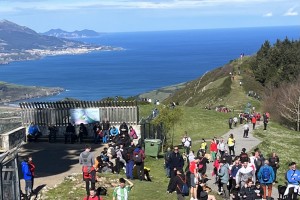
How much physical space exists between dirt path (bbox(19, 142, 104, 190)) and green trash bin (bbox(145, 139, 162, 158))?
2.44 m

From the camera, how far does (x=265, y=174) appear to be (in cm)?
1800

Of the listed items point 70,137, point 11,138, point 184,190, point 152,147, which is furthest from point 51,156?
point 184,190

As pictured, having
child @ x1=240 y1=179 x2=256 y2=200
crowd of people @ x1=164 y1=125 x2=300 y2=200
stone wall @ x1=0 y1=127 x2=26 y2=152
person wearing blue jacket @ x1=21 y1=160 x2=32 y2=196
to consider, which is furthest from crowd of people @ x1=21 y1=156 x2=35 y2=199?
child @ x1=240 y1=179 x2=256 y2=200

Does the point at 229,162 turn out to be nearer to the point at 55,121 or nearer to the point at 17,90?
the point at 55,121

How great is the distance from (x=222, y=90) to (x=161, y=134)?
47482mm

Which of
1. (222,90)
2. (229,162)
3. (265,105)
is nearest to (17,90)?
(222,90)

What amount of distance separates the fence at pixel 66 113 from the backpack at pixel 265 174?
484 inches

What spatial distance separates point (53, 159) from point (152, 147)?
5.07 meters

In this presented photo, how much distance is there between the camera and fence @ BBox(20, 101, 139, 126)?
29.3 m

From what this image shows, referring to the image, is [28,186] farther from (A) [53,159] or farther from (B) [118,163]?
(A) [53,159]

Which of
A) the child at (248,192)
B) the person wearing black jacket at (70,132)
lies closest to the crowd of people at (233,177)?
the child at (248,192)

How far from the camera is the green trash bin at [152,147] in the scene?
2584 cm

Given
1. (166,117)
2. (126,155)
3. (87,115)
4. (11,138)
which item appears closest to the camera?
(126,155)

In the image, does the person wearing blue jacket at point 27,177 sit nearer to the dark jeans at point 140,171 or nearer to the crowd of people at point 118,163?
the crowd of people at point 118,163
